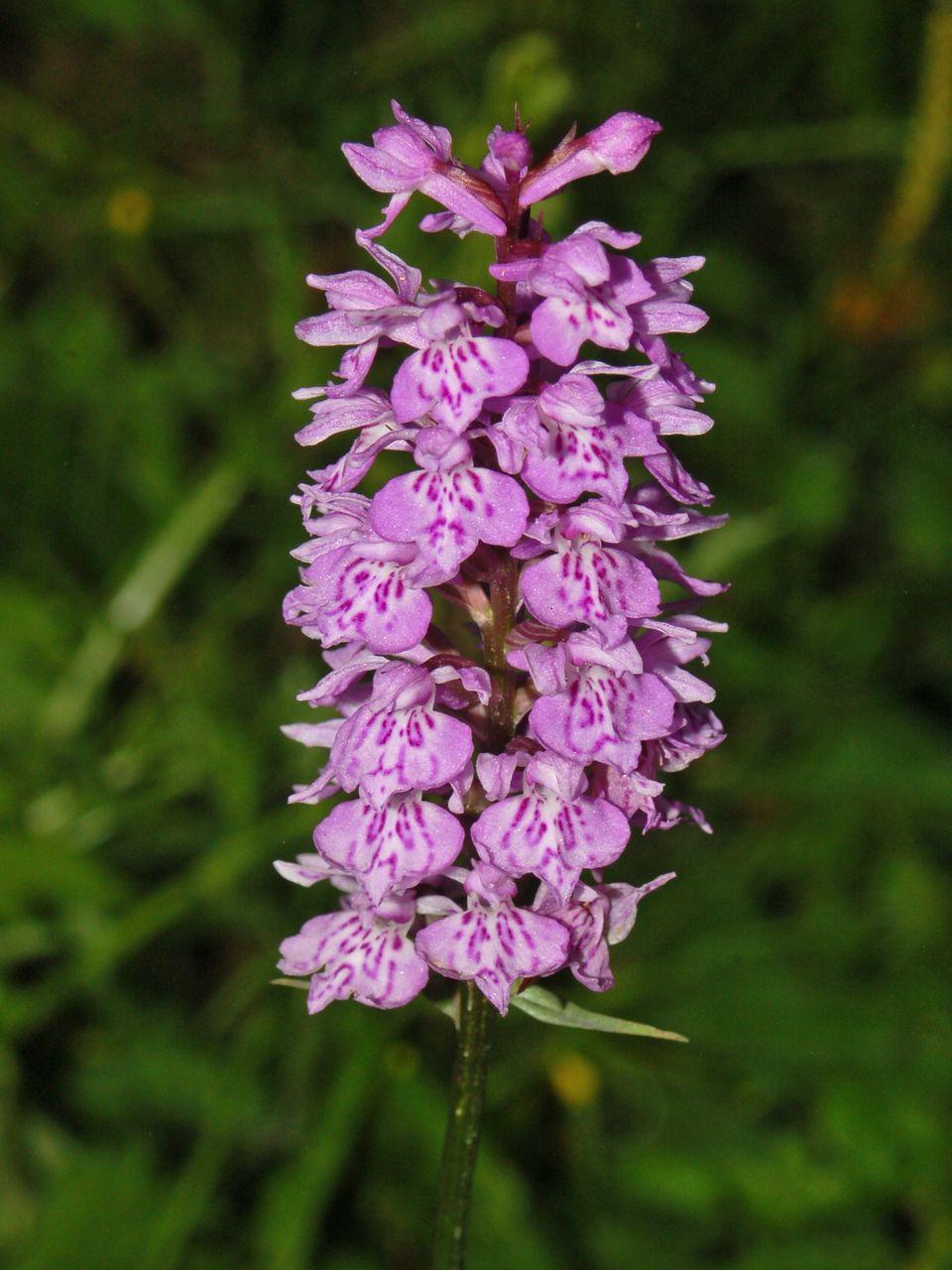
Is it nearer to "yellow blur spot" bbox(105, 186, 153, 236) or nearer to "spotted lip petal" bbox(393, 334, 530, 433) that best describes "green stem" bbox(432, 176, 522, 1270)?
"spotted lip petal" bbox(393, 334, 530, 433)

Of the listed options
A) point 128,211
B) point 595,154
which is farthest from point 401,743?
point 128,211

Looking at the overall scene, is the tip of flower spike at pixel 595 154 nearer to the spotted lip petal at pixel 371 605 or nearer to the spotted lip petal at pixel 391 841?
the spotted lip petal at pixel 371 605

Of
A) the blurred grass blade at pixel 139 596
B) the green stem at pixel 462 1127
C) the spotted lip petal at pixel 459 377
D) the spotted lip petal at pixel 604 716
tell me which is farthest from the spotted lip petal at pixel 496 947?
the blurred grass blade at pixel 139 596

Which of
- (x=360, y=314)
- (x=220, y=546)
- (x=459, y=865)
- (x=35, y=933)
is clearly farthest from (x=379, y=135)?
(x=220, y=546)

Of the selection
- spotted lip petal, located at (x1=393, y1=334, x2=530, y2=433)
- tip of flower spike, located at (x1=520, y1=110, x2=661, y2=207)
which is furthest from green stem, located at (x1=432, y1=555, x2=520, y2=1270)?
tip of flower spike, located at (x1=520, y1=110, x2=661, y2=207)

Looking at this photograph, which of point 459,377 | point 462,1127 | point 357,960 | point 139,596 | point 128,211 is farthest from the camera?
point 128,211

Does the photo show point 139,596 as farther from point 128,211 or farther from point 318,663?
point 128,211
